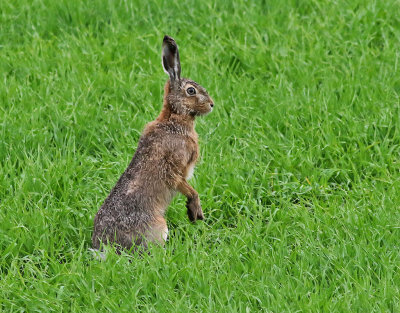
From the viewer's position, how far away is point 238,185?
6.54m

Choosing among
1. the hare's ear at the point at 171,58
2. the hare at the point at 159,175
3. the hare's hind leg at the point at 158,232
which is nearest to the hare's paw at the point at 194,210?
the hare at the point at 159,175

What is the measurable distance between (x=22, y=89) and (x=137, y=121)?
3.99 feet

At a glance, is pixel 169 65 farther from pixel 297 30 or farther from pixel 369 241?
pixel 297 30

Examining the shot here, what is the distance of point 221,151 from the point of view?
6.98 metres

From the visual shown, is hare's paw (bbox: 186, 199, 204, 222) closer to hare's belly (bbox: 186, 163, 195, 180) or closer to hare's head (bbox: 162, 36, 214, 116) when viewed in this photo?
hare's belly (bbox: 186, 163, 195, 180)

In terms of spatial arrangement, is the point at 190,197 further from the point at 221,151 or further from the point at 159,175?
the point at 221,151

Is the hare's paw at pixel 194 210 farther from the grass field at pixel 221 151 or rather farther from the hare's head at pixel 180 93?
the hare's head at pixel 180 93

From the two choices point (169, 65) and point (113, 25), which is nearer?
point (169, 65)

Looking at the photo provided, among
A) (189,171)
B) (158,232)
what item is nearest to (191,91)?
(189,171)

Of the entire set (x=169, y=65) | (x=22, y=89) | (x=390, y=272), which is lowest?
(x=22, y=89)

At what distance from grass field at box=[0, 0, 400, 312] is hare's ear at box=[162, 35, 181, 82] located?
3.08 ft

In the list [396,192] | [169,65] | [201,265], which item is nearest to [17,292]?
[201,265]

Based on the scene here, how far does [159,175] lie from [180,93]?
0.71 m

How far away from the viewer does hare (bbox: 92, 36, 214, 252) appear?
563 centimetres
